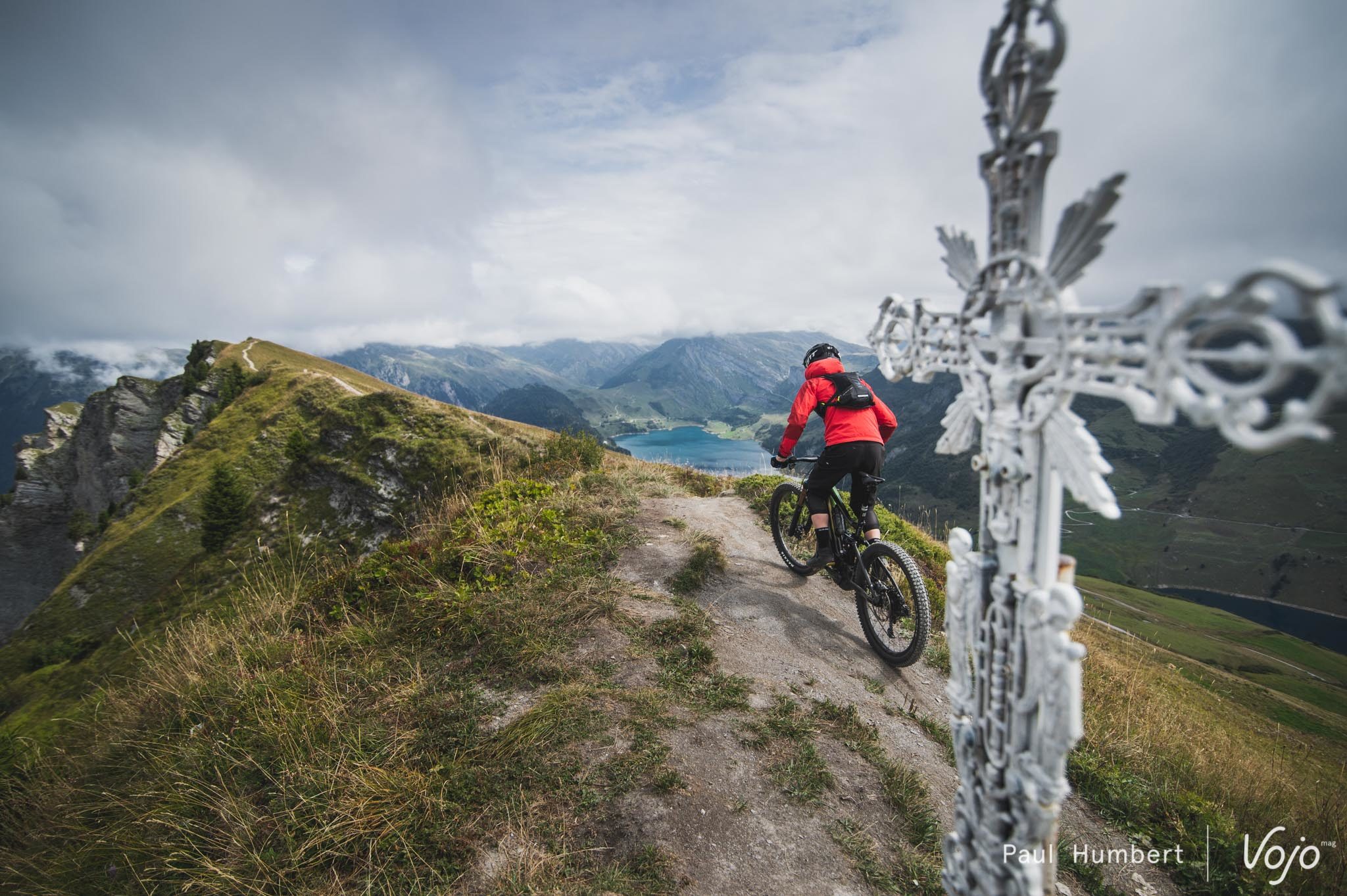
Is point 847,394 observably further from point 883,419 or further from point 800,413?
point 883,419

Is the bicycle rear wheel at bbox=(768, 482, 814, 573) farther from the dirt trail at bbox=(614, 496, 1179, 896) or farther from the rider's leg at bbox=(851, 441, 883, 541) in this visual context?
the rider's leg at bbox=(851, 441, 883, 541)

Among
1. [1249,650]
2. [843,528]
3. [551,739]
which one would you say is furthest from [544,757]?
[1249,650]

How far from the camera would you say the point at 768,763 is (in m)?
4.64

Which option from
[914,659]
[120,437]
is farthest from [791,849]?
[120,437]

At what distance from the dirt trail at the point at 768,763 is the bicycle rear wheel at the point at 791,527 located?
56 centimetres

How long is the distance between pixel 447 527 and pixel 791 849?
6287 millimetres

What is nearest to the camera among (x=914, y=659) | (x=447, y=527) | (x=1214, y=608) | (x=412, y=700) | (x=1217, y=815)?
(x=1217, y=815)

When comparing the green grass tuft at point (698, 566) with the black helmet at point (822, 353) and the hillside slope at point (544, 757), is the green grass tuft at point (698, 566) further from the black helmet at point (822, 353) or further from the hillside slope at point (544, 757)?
the black helmet at point (822, 353)

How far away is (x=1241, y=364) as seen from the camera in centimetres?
169

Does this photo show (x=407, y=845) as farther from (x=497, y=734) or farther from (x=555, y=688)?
(x=555, y=688)

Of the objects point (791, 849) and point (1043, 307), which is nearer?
point (1043, 307)

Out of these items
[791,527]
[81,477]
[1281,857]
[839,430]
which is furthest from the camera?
[81,477]

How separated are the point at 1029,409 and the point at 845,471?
14.6ft

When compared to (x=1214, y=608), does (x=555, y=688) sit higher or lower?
higher
